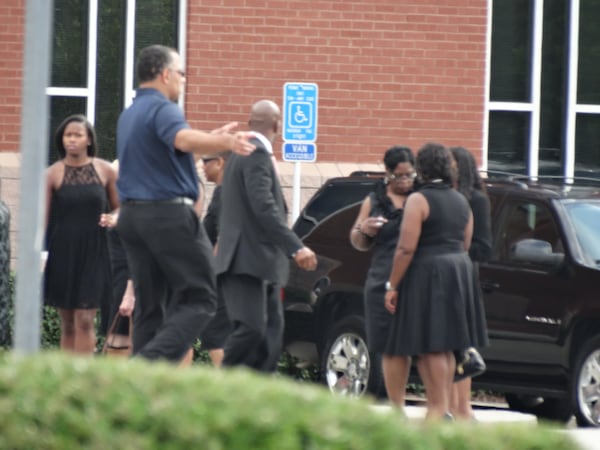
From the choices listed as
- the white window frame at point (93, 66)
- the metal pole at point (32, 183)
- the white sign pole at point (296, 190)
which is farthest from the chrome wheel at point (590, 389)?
the white window frame at point (93, 66)

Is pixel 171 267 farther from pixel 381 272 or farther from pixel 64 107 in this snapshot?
pixel 64 107

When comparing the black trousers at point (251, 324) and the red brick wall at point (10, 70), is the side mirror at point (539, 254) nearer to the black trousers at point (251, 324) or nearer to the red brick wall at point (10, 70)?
the black trousers at point (251, 324)

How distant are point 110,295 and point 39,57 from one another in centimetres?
561

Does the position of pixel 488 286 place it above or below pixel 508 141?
below

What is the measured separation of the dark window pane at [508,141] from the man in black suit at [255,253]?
25.8ft

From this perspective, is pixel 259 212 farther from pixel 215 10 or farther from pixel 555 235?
pixel 215 10

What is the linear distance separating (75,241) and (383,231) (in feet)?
6.96

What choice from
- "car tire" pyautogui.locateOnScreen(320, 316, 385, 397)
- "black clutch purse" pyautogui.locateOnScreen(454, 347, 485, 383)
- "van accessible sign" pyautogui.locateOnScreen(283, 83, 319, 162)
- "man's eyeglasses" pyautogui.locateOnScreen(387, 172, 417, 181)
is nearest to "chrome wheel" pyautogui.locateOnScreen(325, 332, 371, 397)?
"car tire" pyautogui.locateOnScreen(320, 316, 385, 397)

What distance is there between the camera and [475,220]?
9422 millimetres

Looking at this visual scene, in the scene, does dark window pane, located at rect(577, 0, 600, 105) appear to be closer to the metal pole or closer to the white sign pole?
the white sign pole

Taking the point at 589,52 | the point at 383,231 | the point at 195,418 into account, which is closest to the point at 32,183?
the point at 195,418

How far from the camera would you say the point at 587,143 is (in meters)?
16.8

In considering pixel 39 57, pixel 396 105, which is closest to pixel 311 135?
pixel 396 105

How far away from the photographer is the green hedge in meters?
3.89
